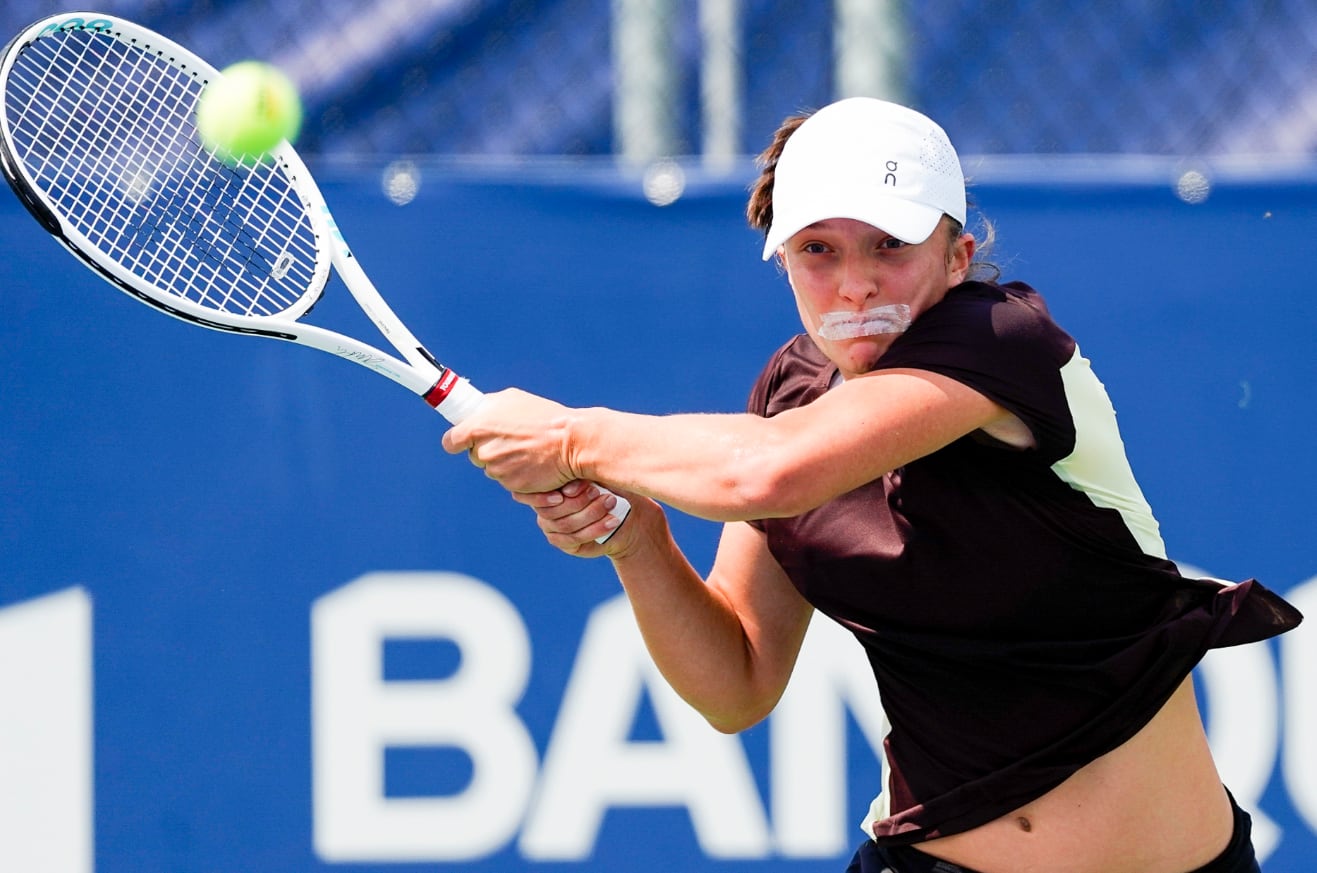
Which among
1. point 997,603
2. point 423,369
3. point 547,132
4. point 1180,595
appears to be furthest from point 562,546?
point 547,132

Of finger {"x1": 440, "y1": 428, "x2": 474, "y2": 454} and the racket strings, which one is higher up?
the racket strings

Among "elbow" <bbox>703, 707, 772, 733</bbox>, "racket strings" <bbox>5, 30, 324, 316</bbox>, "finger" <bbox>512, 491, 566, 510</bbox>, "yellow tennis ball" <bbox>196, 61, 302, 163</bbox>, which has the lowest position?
"elbow" <bbox>703, 707, 772, 733</bbox>

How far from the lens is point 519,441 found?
2141 millimetres

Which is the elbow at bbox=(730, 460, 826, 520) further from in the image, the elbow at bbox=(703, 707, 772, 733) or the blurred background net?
the blurred background net

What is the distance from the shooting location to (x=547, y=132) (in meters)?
3.52

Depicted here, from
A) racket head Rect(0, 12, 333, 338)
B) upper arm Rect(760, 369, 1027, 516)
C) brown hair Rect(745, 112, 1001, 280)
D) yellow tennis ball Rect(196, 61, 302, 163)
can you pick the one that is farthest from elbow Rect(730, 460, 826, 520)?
yellow tennis ball Rect(196, 61, 302, 163)

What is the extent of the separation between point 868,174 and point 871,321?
17 centimetres

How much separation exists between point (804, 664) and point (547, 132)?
4.06 feet

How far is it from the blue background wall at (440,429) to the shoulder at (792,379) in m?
0.90

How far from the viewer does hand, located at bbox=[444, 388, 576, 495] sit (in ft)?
6.93

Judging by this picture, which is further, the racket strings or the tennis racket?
the racket strings

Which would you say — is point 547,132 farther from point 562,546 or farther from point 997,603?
point 997,603

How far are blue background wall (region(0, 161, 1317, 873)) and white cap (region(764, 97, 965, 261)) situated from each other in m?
1.14

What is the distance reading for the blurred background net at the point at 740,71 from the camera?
136 inches
